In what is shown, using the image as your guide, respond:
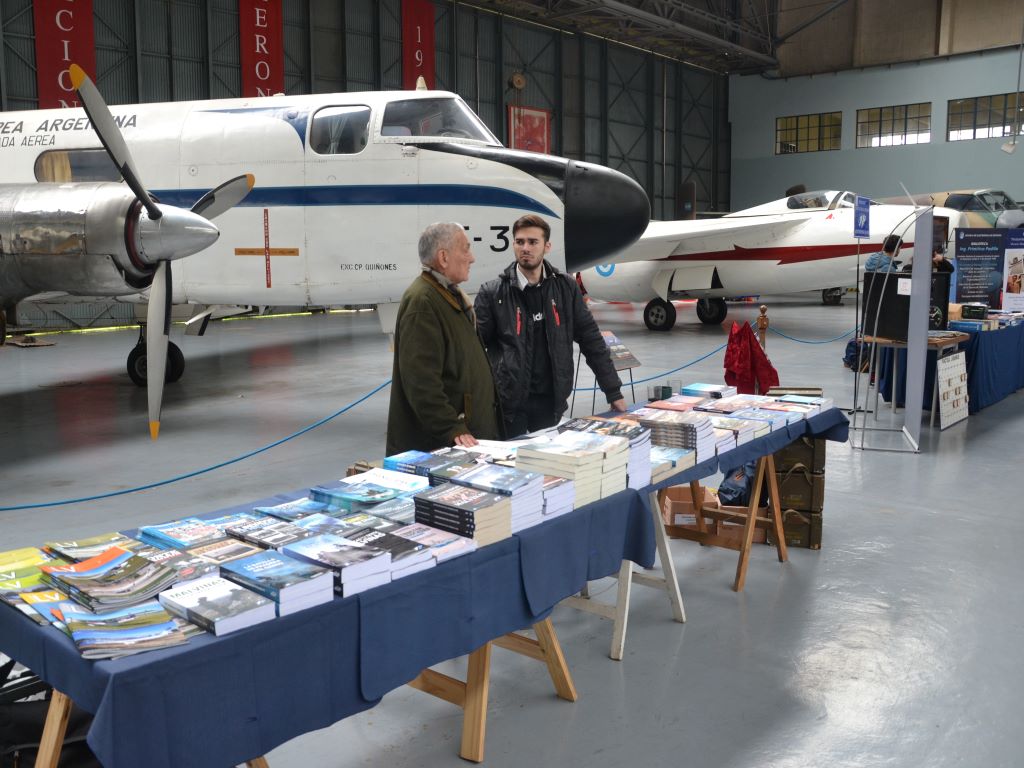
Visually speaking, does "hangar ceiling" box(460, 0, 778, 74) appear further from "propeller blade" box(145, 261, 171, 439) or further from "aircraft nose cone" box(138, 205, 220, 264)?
"propeller blade" box(145, 261, 171, 439)

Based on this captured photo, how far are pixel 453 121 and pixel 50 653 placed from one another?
8036 mm

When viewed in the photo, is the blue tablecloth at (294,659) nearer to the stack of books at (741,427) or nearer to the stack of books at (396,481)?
the stack of books at (396,481)

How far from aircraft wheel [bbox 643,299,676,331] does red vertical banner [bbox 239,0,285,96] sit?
35.9 feet

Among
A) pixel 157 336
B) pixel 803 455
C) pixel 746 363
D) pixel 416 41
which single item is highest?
pixel 416 41

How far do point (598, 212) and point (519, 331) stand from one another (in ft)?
14.4

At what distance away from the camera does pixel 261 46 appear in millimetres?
21578

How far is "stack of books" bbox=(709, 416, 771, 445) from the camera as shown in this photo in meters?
4.38

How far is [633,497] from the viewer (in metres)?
3.54

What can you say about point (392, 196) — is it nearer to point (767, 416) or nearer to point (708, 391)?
point (708, 391)

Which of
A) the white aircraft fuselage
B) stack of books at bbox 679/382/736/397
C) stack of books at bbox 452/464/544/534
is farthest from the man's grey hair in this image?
the white aircraft fuselage

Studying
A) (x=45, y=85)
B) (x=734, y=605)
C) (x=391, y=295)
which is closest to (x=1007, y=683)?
(x=734, y=605)

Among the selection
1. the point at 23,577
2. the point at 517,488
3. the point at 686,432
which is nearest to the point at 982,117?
the point at 686,432

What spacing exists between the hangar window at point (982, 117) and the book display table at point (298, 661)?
33.7 m

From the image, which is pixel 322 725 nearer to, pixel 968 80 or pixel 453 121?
pixel 453 121
